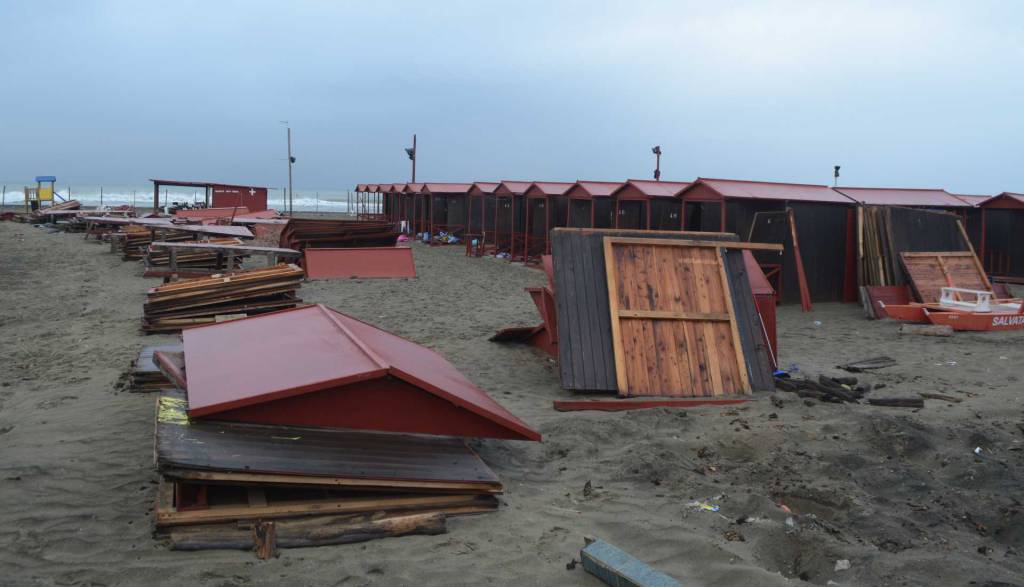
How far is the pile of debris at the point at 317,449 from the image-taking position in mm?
4250

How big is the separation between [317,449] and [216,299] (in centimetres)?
772

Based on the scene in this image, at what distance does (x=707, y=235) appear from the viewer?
8.80m

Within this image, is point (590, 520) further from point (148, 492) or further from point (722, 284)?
point (722, 284)

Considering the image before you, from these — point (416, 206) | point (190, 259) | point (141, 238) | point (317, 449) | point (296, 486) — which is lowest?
point (296, 486)

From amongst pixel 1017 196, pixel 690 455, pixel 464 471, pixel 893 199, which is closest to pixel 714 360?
pixel 690 455

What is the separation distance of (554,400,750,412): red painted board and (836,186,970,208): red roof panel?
13.8 metres

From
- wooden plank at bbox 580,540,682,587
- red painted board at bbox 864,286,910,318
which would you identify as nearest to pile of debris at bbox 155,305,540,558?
wooden plank at bbox 580,540,682,587

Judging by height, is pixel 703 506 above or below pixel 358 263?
below

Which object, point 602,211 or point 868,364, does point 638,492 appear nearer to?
point 868,364

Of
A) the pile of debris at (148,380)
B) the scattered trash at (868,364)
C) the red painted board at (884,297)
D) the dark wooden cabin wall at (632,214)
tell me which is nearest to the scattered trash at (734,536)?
the pile of debris at (148,380)

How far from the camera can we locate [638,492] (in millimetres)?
5277

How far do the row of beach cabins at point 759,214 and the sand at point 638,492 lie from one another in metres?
7.19

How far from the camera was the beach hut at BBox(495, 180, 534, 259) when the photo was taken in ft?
85.1

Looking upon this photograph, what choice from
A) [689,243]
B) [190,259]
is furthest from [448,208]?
[689,243]
